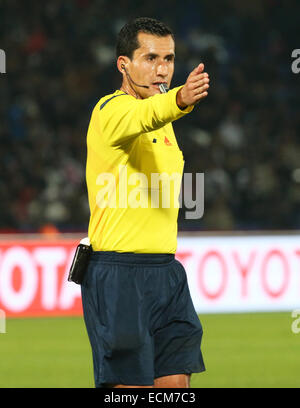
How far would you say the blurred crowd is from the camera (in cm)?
1334

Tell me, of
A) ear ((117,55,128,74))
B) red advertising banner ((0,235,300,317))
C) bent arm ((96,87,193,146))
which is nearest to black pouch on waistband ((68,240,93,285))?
bent arm ((96,87,193,146))

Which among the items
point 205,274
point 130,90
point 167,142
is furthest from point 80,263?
point 205,274

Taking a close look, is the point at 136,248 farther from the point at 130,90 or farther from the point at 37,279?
the point at 37,279

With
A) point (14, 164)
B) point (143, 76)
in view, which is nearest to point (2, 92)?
point (14, 164)

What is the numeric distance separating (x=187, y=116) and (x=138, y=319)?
36.5 ft

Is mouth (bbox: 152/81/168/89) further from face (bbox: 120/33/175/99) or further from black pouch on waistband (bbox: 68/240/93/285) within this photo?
black pouch on waistband (bbox: 68/240/93/285)

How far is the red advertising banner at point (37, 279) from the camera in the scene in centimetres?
1071

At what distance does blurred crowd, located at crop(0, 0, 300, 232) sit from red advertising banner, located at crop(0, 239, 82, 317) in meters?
1.52

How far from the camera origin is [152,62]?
13.8ft

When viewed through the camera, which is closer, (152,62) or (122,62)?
(152,62)

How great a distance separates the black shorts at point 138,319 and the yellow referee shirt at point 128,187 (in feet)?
0.25

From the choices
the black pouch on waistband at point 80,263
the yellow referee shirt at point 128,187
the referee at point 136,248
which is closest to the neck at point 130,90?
the referee at point 136,248

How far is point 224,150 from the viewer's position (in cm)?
1459

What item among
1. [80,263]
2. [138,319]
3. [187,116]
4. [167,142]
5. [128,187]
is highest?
[187,116]
